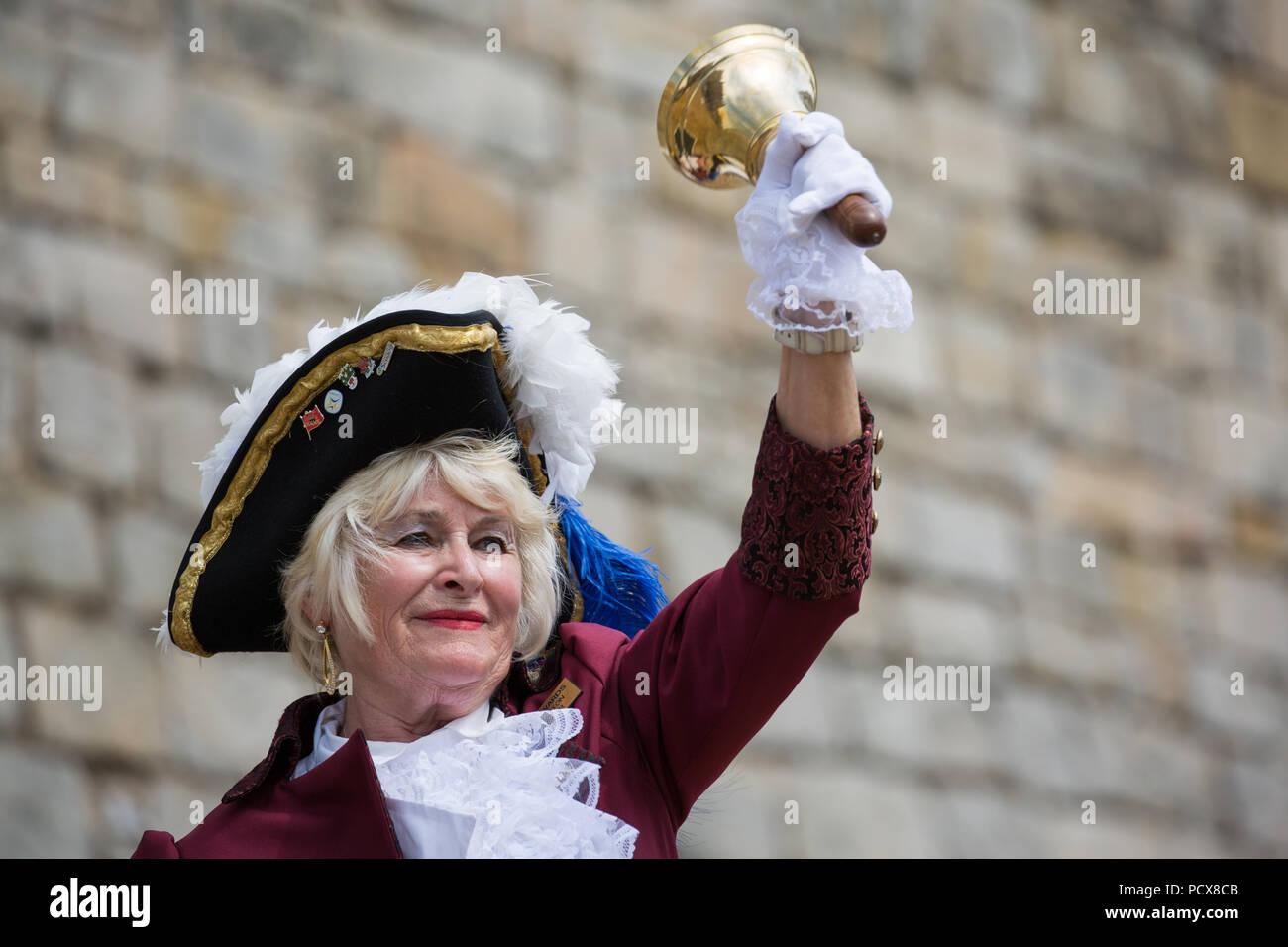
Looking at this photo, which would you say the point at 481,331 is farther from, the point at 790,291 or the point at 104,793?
the point at 104,793

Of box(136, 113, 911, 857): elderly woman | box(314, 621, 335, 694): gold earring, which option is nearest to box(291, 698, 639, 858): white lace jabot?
box(136, 113, 911, 857): elderly woman

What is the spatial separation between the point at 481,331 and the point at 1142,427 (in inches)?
160

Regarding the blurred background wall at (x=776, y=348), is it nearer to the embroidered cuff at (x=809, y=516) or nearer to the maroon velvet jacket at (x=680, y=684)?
the maroon velvet jacket at (x=680, y=684)

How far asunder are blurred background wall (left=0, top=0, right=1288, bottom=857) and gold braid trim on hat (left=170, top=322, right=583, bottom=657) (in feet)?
6.32

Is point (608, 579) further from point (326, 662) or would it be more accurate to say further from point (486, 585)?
point (326, 662)

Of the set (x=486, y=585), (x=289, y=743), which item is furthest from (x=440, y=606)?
(x=289, y=743)

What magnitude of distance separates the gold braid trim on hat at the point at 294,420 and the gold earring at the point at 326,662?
20 centimetres

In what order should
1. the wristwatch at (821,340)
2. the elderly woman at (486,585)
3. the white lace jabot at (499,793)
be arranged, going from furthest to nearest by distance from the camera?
the white lace jabot at (499,793) → the elderly woman at (486,585) → the wristwatch at (821,340)

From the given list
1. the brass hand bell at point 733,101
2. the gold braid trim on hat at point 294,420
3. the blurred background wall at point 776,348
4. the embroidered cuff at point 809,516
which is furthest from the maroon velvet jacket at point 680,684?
the blurred background wall at point 776,348

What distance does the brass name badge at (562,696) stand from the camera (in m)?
2.35

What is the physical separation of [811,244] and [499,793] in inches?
34.1

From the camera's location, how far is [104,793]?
426 centimetres

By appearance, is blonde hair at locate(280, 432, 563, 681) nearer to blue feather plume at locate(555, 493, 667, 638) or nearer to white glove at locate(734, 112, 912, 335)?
blue feather plume at locate(555, 493, 667, 638)

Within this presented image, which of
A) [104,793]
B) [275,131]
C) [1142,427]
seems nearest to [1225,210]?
[1142,427]
